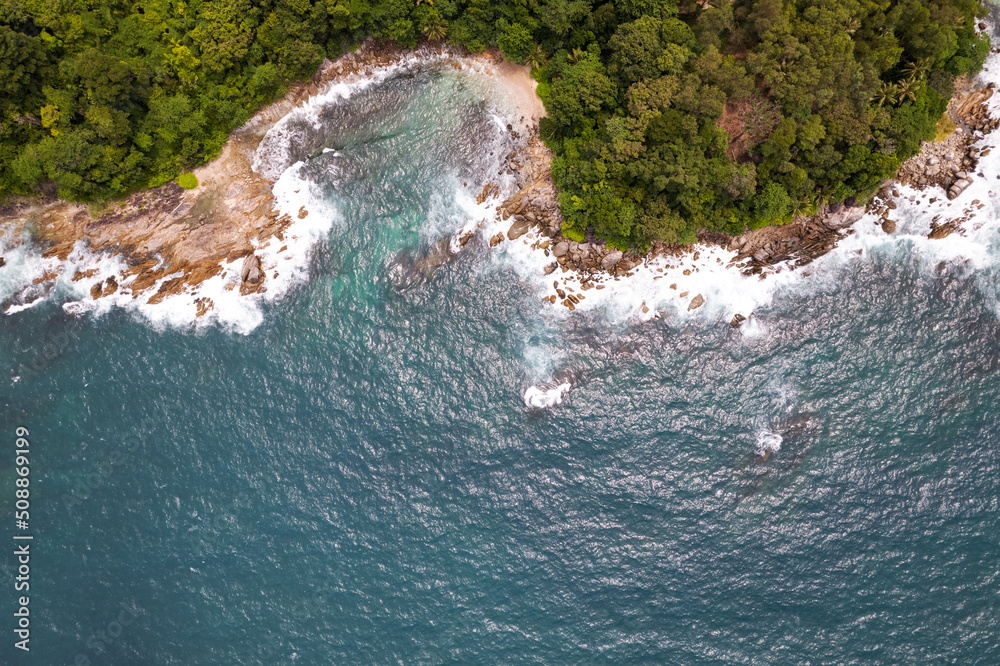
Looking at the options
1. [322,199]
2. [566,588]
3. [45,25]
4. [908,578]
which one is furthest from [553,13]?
[908,578]

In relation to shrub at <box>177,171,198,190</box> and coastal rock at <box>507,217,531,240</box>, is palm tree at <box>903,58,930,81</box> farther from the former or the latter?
shrub at <box>177,171,198,190</box>

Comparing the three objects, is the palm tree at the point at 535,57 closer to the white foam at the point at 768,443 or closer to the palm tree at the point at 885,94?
the palm tree at the point at 885,94

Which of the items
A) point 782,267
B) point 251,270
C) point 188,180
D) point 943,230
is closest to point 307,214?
point 251,270

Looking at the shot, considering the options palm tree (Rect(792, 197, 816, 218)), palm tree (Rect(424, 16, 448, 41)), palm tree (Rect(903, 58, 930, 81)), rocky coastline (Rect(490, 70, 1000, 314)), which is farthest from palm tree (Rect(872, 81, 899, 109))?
palm tree (Rect(424, 16, 448, 41))

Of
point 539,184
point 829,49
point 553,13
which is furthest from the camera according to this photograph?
point 539,184

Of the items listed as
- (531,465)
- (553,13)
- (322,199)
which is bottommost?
(531,465)

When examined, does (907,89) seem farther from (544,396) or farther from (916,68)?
(544,396)

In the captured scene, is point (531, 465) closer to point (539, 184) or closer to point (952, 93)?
point (539, 184)
